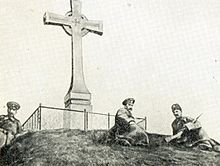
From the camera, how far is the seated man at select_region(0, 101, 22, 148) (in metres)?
6.76

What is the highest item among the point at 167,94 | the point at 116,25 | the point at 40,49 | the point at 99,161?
the point at 116,25

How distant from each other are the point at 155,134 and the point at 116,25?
1.82m

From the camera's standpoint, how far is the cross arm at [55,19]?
7.63m

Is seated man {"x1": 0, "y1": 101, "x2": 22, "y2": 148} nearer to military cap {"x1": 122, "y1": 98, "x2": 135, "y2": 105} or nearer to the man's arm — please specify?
the man's arm

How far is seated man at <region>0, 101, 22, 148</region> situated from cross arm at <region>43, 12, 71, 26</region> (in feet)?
4.61

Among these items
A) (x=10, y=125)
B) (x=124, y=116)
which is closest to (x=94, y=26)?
(x=124, y=116)

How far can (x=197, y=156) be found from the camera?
7.45 m

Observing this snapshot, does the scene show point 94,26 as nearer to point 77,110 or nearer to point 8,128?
point 77,110

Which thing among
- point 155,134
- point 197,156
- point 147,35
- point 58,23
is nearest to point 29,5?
point 58,23

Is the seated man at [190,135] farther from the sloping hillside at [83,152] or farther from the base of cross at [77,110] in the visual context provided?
the base of cross at [77,110]

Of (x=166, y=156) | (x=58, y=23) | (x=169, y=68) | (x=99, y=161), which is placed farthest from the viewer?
(x=169, y=68)

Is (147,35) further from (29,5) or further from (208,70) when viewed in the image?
(29,5)

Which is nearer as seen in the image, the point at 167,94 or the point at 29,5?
the point at 29,5

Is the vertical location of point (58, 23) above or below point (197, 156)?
above
